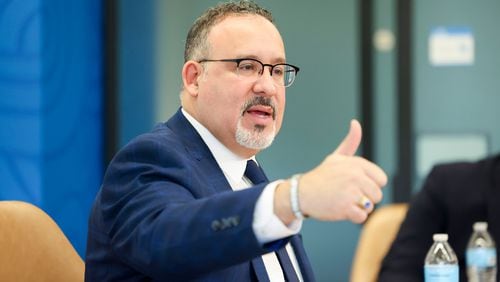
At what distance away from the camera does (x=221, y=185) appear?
2.23m

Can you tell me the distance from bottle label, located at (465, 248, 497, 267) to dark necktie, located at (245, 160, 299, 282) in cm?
43

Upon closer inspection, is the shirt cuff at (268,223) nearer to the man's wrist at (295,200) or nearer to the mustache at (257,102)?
the man's wrist at (295,200)

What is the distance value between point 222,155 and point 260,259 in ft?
1.07

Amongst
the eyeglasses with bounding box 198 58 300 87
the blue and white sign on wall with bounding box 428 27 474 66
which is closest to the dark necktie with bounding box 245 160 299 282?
the eyeglasses with bounding box 198 58 300 87

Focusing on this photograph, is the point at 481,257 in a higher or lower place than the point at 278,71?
lower

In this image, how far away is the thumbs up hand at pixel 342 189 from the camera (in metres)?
1.61

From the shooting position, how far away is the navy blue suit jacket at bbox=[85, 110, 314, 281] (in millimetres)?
1765

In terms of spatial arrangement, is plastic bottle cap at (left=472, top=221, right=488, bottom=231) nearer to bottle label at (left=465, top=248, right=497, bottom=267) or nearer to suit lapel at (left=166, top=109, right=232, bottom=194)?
bottle label at (left=465, top=248, right=497, bottom=267)

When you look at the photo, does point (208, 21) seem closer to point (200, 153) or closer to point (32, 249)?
point (200, 153)

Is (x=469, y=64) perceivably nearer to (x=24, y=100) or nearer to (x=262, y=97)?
(x=24, y=100)

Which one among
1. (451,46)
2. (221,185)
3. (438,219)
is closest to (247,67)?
(221,185)

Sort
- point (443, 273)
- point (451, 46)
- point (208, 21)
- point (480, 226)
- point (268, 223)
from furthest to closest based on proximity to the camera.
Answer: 1. point (451, 46)
2. point (208, 21)
3. point (480, 226)
4. point (443, 273)
5. point (268, 223)

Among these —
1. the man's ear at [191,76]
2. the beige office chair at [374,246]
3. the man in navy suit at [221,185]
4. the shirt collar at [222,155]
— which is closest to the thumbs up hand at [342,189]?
the man in navy suit at [221,185]

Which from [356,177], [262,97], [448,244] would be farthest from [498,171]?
[356,177]
